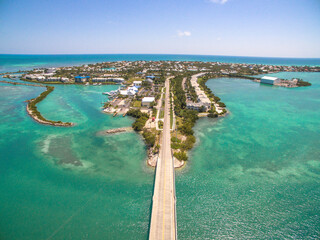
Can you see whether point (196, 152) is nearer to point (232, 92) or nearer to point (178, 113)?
point (178, 113)

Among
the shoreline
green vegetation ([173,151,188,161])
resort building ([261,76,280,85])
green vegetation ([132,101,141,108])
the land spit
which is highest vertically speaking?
resort building ([261,76,280,85])

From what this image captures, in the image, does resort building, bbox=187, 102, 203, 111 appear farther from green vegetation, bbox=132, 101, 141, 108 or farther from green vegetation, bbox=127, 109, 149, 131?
green vegetation, bbox=132, 101, 141, 108

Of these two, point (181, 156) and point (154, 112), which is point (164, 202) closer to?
point (181, 156)

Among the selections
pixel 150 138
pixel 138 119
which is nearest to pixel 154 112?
pixel 138 119

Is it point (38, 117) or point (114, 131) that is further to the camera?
point (38, 117)

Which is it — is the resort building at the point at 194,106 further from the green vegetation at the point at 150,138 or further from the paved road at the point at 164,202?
the paved road at the point at 164,202

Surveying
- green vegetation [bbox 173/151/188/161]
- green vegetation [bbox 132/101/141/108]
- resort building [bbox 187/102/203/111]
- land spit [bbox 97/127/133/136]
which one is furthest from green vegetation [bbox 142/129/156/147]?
green vegetation [bbox 132/101/141/108]
